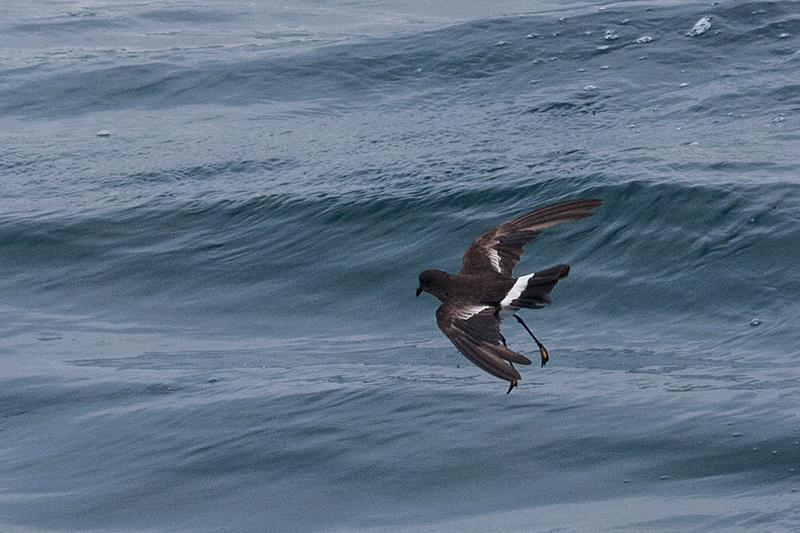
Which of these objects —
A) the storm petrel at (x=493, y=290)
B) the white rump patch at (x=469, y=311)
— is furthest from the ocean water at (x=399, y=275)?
the white rump patch at (x=469, y=311)

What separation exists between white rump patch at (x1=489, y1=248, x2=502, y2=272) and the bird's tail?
98 cm

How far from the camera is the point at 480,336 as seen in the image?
461 centimetres

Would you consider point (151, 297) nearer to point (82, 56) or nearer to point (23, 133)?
point (23, 133)

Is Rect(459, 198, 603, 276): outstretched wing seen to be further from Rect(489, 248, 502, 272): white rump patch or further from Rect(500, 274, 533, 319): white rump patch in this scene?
Rect(500, 274, 533, 319): white rump patch

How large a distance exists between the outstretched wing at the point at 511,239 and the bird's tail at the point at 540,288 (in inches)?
36.4

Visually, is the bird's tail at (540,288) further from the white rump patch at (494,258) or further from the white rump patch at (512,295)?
the white rump patch at (494,258)

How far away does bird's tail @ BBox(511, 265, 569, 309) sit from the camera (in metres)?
4.68

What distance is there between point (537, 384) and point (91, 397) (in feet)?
9.25

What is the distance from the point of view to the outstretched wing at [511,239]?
586 cm

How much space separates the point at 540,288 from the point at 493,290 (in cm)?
47

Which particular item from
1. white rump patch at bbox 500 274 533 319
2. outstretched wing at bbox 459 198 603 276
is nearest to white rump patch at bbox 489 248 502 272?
outstretched wing at bbox 459 198 603 276

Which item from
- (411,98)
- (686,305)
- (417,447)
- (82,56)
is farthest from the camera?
(82,56)

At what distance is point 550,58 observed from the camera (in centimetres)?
1190

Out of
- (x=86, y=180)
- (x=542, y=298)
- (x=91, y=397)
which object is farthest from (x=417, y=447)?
(x=86, y=180)
